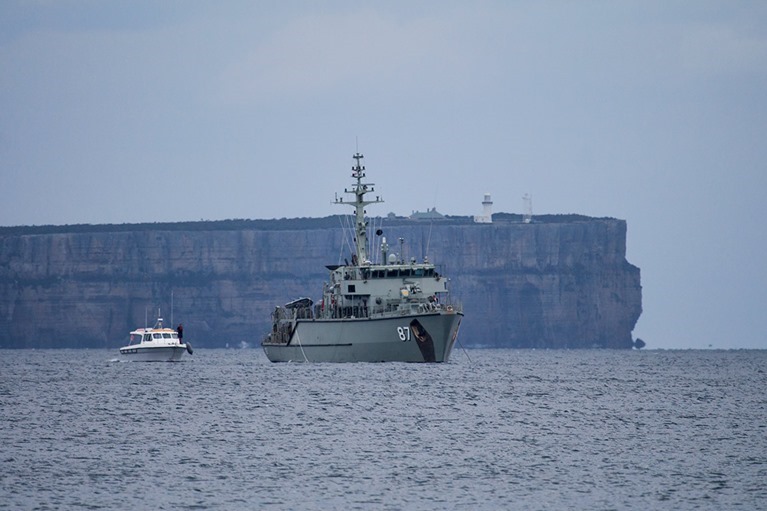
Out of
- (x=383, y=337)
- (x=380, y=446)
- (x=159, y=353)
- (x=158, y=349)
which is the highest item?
(x=383, y=337)

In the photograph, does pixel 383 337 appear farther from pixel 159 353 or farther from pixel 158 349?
pixel 159 353

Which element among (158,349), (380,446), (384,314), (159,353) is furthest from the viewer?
(159,353)

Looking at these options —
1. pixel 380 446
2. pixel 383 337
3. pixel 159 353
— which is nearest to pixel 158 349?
pixel 159 353

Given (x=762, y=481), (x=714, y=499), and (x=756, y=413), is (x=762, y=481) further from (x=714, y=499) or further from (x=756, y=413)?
(x=756, y=413)

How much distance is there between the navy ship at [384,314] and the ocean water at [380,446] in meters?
8.01

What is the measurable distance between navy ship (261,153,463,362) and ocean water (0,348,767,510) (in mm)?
8012

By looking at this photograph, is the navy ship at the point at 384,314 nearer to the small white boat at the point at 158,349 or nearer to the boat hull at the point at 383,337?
the boat hull at the point at 383,337

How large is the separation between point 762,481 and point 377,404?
999 inches

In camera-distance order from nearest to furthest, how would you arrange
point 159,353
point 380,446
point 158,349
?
point 380,446 → point 158,349 → point 159,353

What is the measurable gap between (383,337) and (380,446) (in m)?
42.5

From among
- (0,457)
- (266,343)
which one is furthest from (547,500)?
(266,343)

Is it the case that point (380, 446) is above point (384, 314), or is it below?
below

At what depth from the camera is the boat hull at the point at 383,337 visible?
299 feet

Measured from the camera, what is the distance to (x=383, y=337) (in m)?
92.6
